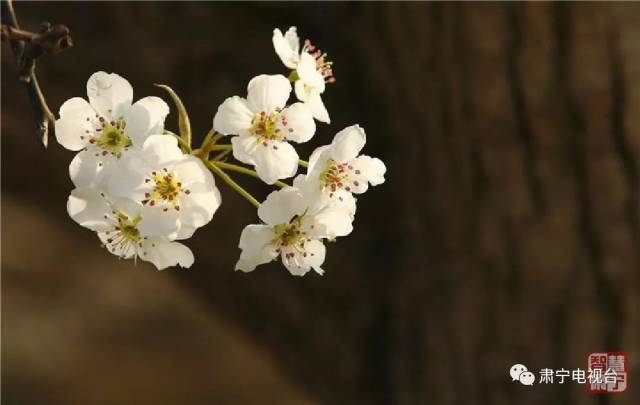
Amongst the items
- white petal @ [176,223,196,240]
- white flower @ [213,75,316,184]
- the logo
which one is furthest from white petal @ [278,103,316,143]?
the logo

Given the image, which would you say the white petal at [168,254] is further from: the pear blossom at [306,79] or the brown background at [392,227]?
the brown background at [392,227]

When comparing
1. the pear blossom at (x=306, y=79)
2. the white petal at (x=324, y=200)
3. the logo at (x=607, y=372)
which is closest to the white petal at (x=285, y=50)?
the pear blossom at (x=306, y=79)

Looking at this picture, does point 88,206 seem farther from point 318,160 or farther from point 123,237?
point 318,160

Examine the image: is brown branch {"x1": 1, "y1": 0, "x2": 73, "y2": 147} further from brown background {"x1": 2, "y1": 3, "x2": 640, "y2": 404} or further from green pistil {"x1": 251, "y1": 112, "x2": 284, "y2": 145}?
brown background {"x1": 2, "y1": 3, "x2": 640, "y2": 404}

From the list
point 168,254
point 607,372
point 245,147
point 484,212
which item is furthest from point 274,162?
point 484,212

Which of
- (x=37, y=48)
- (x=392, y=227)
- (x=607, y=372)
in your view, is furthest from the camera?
(x=392, y=227)

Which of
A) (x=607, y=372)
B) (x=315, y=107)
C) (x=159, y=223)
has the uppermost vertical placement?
(x=607, y=372)
